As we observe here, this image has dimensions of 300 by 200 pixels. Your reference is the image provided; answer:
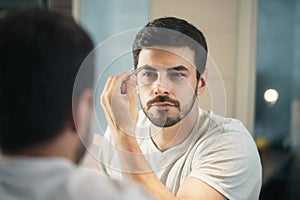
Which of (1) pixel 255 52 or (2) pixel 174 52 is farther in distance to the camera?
(1) pixel 255 52

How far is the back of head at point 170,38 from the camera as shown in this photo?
130 cm

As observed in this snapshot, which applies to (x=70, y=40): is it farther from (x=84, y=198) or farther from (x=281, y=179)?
(x=281, y=179)

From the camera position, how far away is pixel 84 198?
26.4 inches

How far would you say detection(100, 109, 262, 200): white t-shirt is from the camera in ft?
4.31

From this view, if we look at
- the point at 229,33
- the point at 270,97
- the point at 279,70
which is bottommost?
the point at 270,97

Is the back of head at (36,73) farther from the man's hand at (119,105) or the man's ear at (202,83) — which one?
the man's ear at (202,83)

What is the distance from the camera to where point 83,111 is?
0.75 m

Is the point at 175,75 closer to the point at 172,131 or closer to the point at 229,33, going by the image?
the point at 172,131

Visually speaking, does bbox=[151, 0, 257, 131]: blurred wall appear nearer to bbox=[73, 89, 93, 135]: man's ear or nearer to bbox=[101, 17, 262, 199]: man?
bbox=[101, 17, 262, 199]: man

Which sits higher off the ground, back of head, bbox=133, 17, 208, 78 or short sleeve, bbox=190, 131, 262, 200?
back of head, bbox=133, 17, 208, 78

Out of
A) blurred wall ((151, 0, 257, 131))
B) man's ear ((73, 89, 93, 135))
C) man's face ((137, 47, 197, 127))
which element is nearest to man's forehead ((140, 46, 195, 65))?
man's face ((137, 47, 197, 127))

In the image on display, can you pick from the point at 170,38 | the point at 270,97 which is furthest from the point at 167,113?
the point at 270,97

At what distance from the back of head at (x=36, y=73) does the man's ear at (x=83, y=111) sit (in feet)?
0.09

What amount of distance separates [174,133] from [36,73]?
2.37ft
